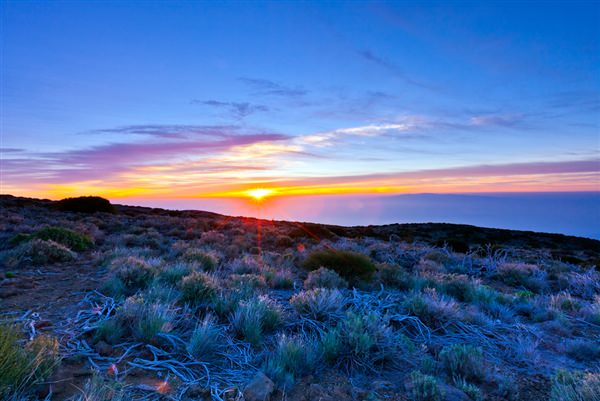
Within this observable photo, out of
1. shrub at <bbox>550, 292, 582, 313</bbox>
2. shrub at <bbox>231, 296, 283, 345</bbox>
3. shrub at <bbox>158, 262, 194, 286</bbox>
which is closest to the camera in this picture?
shrub at <bbox>231, 296, 283, 345</bbox>

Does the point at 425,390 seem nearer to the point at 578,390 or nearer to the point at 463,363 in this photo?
the point at 463,363

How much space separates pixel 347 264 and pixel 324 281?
1457 mm

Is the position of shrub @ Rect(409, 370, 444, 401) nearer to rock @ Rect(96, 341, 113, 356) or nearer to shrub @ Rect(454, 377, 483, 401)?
shrub @ Rect(454, 377, 483, 401)

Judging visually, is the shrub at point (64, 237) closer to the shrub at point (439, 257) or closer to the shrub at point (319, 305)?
the shrub at point (319, 305)

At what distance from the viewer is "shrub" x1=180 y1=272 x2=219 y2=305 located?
5.66m

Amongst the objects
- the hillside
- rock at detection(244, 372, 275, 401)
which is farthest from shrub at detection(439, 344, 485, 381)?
rock at detection(244, 372, 275, 401)

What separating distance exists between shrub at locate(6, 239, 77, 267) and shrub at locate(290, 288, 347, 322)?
6159 mm

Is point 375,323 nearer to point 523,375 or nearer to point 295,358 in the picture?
point 295,358

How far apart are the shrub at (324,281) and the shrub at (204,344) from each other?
3.14 meters

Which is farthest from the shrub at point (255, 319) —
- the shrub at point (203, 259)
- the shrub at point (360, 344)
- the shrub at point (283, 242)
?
the shrub at point (283, 242)

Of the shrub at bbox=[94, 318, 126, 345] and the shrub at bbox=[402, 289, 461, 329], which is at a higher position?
the shrub at bbox=[94, 318, 126, 345]

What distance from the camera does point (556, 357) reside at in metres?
4.96

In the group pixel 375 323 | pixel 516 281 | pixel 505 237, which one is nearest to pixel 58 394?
pixel 375 323

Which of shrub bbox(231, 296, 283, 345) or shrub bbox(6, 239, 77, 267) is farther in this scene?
shrub bbox(6, 239, 77, 267)
